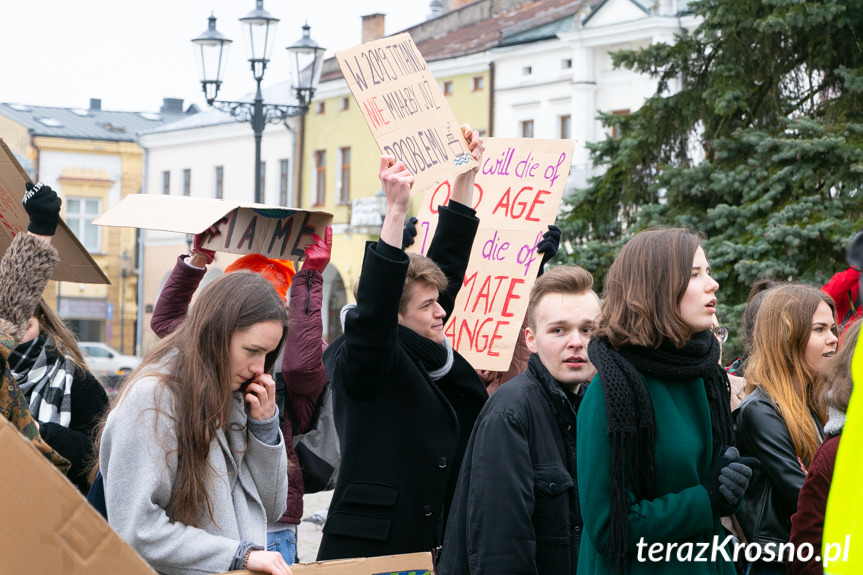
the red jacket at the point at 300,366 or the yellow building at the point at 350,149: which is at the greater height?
the yellow building at the point at 350,149

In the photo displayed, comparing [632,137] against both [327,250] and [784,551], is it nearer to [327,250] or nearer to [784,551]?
[327,250]

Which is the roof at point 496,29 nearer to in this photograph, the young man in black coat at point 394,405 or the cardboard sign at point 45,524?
the young man in black coat at point 394,405

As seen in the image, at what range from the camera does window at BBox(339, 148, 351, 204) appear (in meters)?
36.7

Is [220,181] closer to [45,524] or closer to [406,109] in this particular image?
[406,109]

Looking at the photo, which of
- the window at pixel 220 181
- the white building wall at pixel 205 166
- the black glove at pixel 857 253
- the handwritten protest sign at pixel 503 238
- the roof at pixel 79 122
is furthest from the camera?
the roof at pixel 79 122

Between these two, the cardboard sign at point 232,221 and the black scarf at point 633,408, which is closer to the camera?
the black scarf at point 633,408

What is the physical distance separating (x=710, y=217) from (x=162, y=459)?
33.5 ft

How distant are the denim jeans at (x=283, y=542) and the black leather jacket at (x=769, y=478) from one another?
1.67m

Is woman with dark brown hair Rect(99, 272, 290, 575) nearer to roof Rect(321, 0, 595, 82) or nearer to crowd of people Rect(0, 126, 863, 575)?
crowd of people Rect(0, 126, 863, 575)

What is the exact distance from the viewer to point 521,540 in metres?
3.45

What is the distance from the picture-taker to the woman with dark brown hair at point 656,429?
10.1 feet

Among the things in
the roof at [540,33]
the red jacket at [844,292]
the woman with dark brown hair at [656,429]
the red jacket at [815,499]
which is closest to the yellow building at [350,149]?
the roof at [540,33]

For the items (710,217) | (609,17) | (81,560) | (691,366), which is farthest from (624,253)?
(609,17)

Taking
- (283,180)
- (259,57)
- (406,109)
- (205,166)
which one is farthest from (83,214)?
(406,109)
